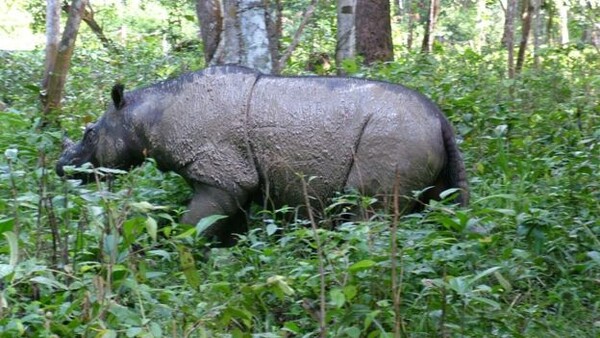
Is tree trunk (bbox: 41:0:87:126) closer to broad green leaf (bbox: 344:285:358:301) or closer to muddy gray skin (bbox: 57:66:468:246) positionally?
muddy gray skin (bbox: 57:66:468:246)

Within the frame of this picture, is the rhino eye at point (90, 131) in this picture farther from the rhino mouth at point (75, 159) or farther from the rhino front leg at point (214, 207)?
the rhino front leg at point (214, 207)

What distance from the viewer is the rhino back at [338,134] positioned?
6.80 metres

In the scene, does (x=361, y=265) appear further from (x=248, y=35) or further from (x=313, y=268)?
(x=248, y=35)

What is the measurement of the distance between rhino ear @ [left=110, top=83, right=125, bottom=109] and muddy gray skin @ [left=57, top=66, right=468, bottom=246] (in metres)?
0.02

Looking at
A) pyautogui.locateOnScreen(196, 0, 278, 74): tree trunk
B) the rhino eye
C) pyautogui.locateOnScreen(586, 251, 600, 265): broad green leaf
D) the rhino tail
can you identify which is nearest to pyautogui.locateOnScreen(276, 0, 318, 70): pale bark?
pyautogui.locateOnScreen(196, 0, 278, 74): tree trunk

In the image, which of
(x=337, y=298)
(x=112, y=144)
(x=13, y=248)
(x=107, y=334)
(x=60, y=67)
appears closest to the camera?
(x=107, y=334)

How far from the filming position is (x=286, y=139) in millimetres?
7051

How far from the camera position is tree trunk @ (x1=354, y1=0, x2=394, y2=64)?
507 inches

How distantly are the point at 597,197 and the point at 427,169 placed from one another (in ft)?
3.83

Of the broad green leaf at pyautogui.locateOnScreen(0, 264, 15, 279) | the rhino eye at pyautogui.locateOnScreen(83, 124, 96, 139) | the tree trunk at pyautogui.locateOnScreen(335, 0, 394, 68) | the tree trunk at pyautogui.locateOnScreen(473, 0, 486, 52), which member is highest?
the tree trunk at pyautogui.locateOnScreen(335, 0, 394, 68)

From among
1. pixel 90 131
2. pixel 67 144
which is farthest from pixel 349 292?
pixel 67 144

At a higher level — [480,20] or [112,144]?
[112,144]

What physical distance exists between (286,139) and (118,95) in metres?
1.37

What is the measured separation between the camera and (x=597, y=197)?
615 centimetres
